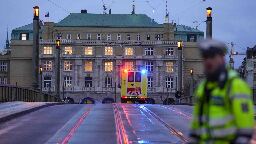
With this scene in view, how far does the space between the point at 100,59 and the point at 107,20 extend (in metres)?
12.3

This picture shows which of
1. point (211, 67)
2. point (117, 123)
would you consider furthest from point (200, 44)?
point (117, 123)

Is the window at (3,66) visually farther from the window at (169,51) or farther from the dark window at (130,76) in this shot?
the dark window at (130,76)

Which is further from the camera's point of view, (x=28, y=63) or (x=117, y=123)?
(x=28, y=63)

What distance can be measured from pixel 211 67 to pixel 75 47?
128709 millimetres

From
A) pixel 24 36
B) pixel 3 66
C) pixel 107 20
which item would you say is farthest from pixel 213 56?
pixel 24 36

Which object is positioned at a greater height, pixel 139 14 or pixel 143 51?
pixel 139 14

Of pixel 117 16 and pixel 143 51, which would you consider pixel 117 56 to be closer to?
pixel 143 51

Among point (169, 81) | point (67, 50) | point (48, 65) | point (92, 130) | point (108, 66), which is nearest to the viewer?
point (92, 130)

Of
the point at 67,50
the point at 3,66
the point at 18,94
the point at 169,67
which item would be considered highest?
the point at 67,50

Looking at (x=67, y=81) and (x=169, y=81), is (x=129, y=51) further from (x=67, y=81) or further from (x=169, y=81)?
(x=67, y=81)

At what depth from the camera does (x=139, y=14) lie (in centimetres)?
14725

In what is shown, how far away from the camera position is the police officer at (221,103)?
5336 millimetres

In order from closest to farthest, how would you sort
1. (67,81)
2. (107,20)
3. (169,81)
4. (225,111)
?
(225,111)
(67,81)
(169,81)
(107,20)

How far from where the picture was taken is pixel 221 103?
18.0 feet
